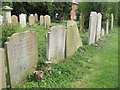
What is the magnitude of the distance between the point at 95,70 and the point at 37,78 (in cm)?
192

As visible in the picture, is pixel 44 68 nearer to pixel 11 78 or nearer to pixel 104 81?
pixel 11 78

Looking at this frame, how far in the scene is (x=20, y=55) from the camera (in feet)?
10.2

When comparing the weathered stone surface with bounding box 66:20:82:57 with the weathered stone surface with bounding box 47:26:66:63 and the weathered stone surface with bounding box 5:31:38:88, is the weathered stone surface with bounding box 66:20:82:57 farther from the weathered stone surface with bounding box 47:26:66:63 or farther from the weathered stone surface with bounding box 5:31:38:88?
the weathered stone surface with bounding box 5:31:38:88

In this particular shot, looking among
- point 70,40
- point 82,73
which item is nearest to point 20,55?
point 82,73

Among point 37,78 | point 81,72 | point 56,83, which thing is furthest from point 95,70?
point 37,78

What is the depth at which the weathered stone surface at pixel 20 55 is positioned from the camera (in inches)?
111

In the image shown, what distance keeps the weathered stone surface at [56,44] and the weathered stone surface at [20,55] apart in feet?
1.63

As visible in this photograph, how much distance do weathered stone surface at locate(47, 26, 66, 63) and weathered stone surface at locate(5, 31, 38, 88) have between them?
496 millimetres

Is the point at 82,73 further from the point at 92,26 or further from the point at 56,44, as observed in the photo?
the point at 92,26

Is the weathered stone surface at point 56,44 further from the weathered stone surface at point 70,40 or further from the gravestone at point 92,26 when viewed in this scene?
the gravestone at point 92,26

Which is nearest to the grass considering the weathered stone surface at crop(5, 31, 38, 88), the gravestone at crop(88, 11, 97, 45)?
the weathered stone surface at crop(5, 31, 38, 88)

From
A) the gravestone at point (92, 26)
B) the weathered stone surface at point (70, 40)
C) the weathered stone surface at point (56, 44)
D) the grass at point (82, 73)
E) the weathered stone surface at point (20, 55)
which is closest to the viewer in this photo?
the weathered stone surface at point (20, 55)

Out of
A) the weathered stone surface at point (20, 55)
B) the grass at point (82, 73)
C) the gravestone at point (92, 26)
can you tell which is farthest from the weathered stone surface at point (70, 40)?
the weathered stone surface at point (20, 55)

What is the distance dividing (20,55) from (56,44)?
1504 mm
